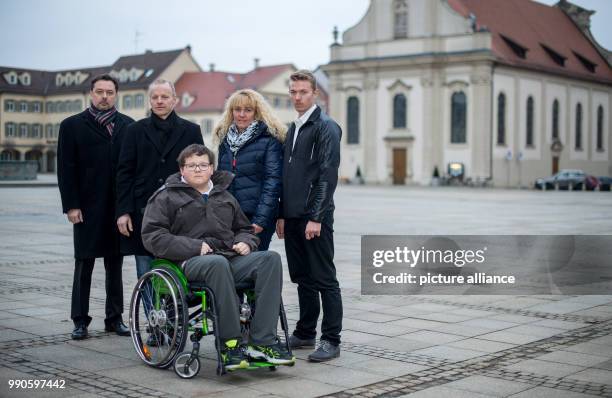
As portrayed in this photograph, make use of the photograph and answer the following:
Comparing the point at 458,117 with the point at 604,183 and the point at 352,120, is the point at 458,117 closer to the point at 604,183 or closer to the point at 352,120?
the point at 352,120

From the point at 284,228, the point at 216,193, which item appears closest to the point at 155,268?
the point at 216,193

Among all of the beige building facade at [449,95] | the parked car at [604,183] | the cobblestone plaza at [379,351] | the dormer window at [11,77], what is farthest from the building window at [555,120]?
the cobblestone plaza at [379,351]

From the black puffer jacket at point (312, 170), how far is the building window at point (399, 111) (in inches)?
2032

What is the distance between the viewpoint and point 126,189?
692cm

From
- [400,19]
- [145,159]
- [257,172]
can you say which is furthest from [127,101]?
[257,172]

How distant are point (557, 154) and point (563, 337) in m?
57.3

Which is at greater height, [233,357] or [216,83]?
[216,83]

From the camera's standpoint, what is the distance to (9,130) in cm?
7881

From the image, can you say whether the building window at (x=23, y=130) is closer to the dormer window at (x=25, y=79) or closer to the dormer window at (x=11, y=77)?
the dormer window at (x=11, y=77)

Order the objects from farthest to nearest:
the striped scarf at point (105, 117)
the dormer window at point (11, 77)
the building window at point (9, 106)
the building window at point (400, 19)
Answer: the dormer window at point (11, 77) < the building window at point (9, 106) < the building window at point (400, 19) < the striped scarf at point (105, 117)

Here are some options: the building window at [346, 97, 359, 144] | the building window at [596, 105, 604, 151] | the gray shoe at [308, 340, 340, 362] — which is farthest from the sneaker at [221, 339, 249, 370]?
the building window at [596, 105, 604, 151]

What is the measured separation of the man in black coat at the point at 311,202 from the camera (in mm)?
6383

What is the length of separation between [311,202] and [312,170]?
0.23m

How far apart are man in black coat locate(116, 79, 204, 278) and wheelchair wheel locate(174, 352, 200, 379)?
1.43 m
